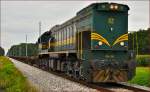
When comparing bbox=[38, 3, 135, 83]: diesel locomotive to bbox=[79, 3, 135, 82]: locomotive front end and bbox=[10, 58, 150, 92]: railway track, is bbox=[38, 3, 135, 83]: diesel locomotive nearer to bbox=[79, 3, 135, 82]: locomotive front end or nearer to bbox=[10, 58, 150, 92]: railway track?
bbox=[79, 3, 135, 82]: locomotive front end

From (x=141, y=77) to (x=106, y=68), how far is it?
468 cm

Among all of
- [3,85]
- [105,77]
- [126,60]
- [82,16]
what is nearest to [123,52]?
[126,60]

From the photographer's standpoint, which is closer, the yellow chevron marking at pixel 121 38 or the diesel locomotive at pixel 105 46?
the diesel locomotive at pixel 105 46

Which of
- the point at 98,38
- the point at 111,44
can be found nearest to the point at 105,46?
the point at 111,44

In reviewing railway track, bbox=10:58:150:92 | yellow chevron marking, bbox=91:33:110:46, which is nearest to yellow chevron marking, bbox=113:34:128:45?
yellow chevron marking, bbox=91:33:110:46

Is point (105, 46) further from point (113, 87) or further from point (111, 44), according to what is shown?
point (113, 87)

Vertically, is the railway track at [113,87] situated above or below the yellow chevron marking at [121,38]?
below

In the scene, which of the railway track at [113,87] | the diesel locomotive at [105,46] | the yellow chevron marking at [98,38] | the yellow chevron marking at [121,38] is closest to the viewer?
the railway track at [113,87]

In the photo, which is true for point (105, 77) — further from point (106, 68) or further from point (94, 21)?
point (94, 21)

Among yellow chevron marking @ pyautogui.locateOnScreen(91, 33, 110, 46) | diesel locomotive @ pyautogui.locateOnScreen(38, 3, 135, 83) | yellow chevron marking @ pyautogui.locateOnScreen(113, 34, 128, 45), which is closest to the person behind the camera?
diesel locomotive @ pyautogui.locateOnScreen(38, 3, 135, 83)

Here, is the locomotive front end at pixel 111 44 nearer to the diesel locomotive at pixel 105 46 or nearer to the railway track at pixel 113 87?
the diesel locomotive at pixel 105 46

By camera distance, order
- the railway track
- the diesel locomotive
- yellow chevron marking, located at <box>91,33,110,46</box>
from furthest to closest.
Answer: yellow chevron marking, located at <box>91,33,110,46</box>
the diesel locomotive
the railway track

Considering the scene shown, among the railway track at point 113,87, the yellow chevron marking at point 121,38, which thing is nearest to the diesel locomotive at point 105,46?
the yellow chevron marking at point 121,38

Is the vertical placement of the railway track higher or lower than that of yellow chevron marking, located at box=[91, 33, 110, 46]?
lower
